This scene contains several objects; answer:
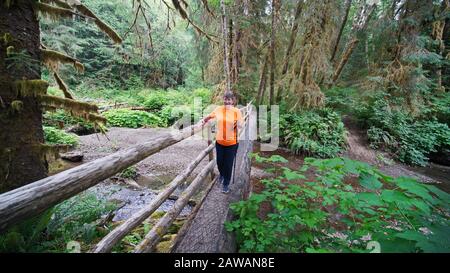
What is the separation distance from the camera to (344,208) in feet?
8.04

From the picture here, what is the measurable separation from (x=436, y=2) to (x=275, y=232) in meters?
15.1

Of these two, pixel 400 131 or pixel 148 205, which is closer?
pixel 148 205

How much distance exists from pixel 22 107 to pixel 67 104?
48cm

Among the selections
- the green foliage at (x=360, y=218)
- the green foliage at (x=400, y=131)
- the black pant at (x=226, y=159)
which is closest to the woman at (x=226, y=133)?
the black pant at (x=226, y=159)

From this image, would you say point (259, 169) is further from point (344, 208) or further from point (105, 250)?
point (105, 250)

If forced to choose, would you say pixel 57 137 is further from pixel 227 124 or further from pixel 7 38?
pixel 227 124

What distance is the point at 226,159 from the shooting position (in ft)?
13.0

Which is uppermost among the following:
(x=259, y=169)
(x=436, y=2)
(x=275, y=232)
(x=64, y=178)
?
(x=436, y=2)

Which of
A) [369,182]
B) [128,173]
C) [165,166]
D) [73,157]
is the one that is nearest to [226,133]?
[369,182]

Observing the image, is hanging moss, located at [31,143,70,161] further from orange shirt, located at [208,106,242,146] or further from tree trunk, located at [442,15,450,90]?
tree trunk, located at [442,15,450,90]

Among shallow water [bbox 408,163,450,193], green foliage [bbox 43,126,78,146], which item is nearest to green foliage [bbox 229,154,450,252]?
shallow water [bbox 408,163,450,193]

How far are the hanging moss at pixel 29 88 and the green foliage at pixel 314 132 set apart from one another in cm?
886

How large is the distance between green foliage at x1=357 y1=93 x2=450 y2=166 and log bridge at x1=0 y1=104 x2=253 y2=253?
952cm
